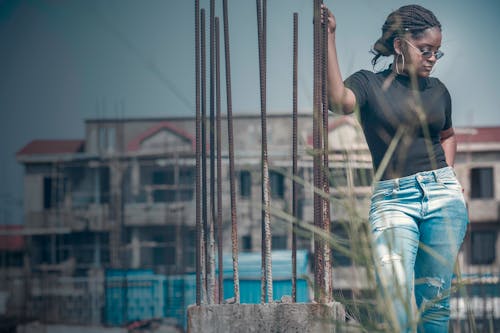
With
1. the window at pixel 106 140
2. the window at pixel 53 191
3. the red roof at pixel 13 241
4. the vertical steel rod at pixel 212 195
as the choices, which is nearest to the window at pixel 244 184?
the window at pixel 106 140

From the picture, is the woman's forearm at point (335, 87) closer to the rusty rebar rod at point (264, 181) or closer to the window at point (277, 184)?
the rusty rebar rod at point (264, 181)

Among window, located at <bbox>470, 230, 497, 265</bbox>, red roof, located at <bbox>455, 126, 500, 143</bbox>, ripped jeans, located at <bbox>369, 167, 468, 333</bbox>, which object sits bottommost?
window, located at <bbox>470, 230, 497, 265</bbox>

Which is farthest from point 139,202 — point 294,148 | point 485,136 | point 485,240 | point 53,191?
point 294,148

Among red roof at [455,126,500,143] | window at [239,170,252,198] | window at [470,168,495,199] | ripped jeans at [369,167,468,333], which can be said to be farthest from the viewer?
red roof at [455,126,500,143]

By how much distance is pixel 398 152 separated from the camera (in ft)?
6.07

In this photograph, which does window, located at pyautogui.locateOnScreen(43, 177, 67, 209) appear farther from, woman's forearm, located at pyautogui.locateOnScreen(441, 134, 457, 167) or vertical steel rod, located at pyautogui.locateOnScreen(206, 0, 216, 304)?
woman's forearm, located at pyautogui.locateOnScreen(441, 134, 457, 167)

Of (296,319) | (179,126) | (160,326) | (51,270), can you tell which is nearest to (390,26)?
(296,319)

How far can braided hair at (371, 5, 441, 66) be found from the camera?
1.92 meters

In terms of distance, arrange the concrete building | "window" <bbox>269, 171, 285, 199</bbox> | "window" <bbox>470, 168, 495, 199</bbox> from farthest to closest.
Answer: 1. "window" <bbox>470, 168, 495, 199</bbox>
2. "window" <bbox>269, 171, 285, 199</bbox>
3. the concrete building

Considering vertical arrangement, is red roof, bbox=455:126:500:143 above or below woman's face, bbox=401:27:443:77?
above

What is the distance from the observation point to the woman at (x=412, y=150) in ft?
5.88

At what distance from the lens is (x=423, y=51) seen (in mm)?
1918

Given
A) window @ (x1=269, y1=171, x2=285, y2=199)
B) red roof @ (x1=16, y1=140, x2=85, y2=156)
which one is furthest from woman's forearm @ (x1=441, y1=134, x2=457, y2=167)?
red roof @ (x1=16, y1=140, x2=85, y2=156)

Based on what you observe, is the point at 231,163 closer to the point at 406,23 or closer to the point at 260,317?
the point at 260,317
